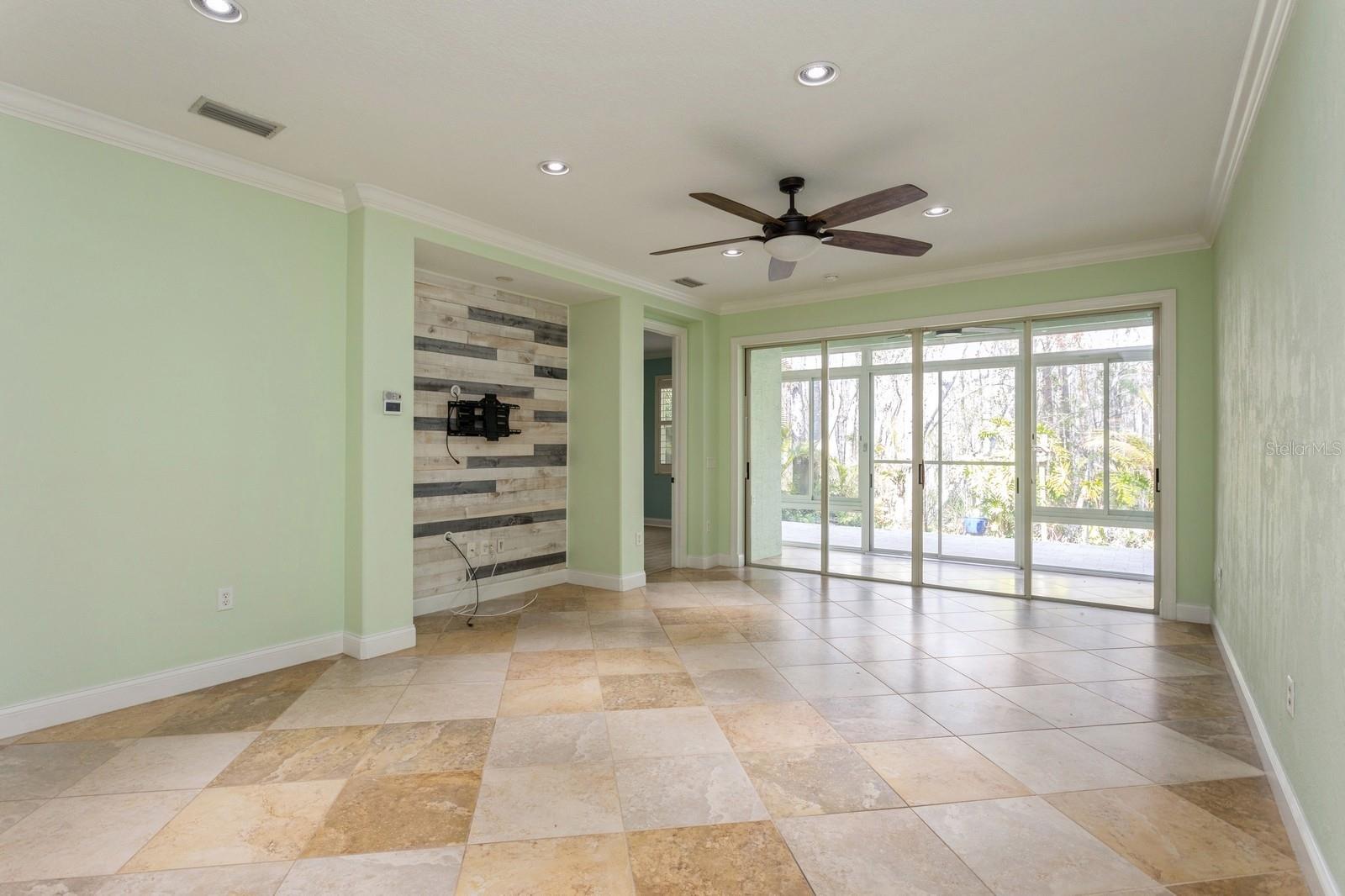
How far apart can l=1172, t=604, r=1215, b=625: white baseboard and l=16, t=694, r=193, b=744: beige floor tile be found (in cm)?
609

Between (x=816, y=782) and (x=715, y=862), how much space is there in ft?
2.04

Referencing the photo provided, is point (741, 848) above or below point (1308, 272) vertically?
below

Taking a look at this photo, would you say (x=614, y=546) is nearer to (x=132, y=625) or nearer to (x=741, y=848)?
(x=132, y=625)

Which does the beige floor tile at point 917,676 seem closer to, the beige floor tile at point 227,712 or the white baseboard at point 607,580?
the white baseboard at point 607,580

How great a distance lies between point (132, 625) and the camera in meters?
3.17

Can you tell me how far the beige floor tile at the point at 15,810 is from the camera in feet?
7.19

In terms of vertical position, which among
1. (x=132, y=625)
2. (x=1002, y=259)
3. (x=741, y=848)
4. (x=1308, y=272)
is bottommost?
(x=741, y=848)

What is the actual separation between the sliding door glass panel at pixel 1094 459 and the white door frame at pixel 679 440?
3101 mm

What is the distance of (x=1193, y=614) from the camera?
15.5 ft

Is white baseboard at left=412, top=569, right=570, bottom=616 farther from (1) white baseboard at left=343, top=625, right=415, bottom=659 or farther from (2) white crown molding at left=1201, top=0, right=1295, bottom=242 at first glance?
(2) white crown molding at left=1201, top=0, right=1295, bottom=242

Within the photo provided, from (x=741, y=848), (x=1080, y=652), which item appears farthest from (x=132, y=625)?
(x=1080, y=652)

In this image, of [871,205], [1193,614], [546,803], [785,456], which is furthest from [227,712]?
[1193,614]

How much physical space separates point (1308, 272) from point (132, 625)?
4.81 meters

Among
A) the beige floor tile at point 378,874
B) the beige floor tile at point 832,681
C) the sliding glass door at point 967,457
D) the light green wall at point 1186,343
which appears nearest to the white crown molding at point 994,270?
the light green wall at point 1186,343
